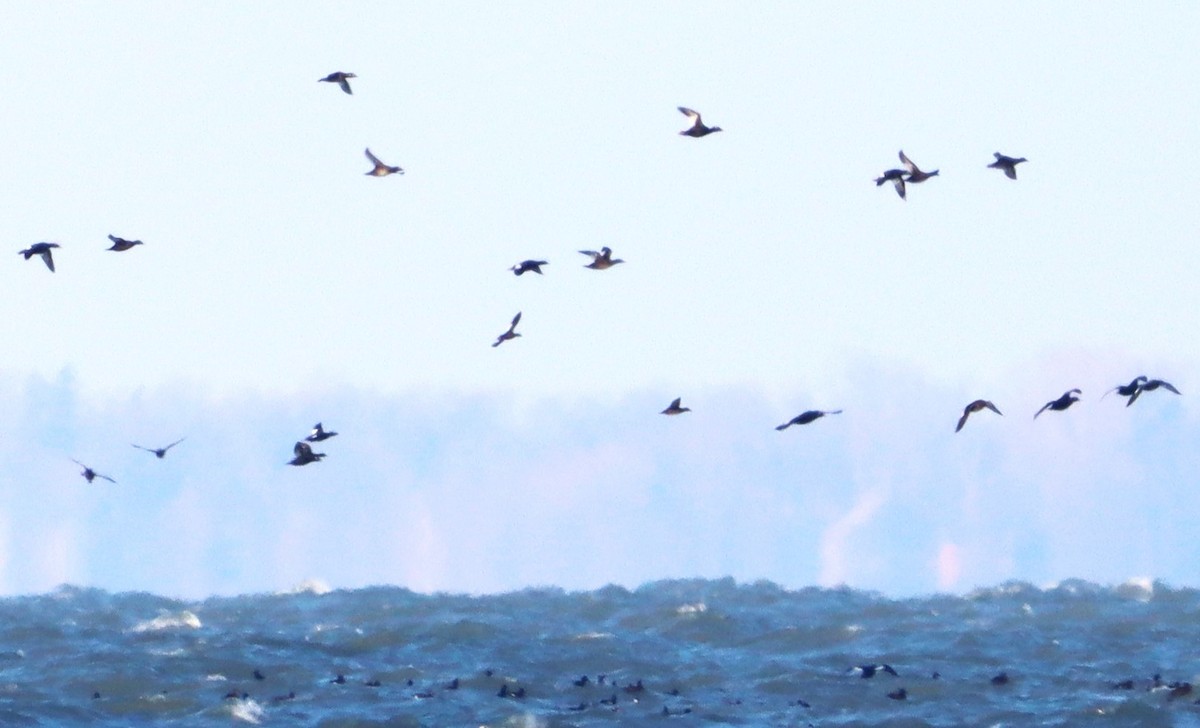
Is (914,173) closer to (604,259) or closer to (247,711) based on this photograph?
(604,259)

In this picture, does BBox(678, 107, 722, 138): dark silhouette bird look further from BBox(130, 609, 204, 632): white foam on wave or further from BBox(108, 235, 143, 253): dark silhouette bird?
BBox(130, 609, 204, 632): white foam on wave

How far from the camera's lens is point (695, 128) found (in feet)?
108

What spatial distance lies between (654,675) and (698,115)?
12.0 metres

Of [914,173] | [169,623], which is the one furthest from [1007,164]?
[169,623]

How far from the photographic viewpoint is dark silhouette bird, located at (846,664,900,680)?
3766cm

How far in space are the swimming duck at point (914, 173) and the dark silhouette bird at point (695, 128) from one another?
3268 millimetres

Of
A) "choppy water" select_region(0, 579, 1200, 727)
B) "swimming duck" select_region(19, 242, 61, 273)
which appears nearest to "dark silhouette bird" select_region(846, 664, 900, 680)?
"choppy water" select_region(0, 579, 1200, 727)

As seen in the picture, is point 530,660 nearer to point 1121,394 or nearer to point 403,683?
point 403,683

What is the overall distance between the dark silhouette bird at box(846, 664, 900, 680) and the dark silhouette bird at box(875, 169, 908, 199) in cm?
1071

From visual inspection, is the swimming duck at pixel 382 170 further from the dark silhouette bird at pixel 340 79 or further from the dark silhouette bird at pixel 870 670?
the dark silhouette bird at pixel 870 670

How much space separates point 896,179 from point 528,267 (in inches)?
263

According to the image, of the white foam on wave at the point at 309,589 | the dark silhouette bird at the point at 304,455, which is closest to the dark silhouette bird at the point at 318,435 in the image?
the dark silhouette bird at the point at 304,455

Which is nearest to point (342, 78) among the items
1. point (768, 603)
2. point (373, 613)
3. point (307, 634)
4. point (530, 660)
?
point (530, 660)

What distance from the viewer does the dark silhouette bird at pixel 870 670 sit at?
3766cm
